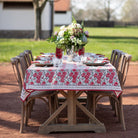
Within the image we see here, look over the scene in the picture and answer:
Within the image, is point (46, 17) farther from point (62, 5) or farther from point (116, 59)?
point (62, 5)

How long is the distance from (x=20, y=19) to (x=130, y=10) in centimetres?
6206

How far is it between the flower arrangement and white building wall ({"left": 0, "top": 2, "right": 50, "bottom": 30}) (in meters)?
18.8

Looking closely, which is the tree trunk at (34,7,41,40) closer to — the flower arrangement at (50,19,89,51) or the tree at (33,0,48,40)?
the tree at (33,0,48,40)

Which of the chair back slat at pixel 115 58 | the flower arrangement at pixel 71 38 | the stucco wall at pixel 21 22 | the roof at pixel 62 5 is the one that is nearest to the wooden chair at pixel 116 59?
the chair back slat at pixel 115 58

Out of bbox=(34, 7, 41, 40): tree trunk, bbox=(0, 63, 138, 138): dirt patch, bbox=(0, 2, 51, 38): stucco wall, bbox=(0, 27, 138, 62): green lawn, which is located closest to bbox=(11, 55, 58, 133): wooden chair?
bbox=(0, 63, 138, 138): dirt patch

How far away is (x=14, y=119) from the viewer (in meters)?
5.52

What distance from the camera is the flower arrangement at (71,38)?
520 centimetres

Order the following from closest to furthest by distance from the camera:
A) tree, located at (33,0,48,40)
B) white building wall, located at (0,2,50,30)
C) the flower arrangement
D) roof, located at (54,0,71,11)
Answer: the flower arrangement → tree, located at (33,0,48,40) → white building wall, located at (0,2,50,30) → roof, located at (54,0,71,11)

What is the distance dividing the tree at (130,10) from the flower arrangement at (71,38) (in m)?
77.8

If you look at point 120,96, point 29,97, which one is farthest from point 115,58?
point 29,97

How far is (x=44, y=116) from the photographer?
5742 mm

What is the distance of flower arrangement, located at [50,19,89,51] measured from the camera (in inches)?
205

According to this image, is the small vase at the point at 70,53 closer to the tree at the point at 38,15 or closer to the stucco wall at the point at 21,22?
the tree at the point at 38,15

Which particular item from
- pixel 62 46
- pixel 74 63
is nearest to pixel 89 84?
pixel 74 63
